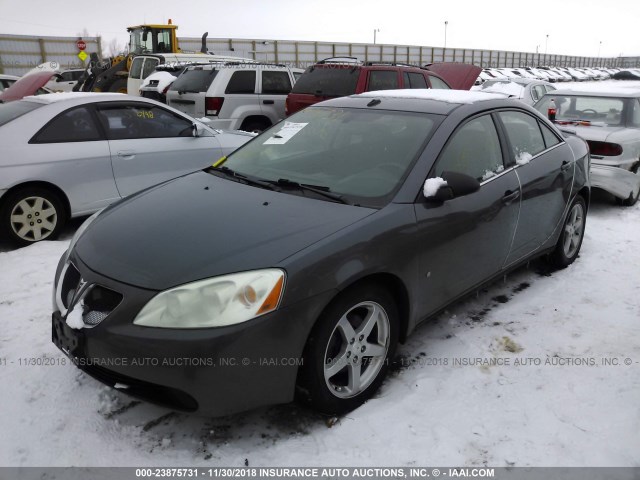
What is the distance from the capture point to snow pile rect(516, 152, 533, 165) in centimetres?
393

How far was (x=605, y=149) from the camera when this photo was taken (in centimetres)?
664

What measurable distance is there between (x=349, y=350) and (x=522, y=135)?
2.42m

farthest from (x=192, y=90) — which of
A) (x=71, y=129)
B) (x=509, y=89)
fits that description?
(x=509, y=89)

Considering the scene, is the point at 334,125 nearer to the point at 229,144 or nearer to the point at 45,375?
the point at 45,375

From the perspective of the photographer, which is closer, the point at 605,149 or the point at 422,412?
the point at 422,412

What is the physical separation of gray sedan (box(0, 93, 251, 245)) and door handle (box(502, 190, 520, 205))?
3923 mm

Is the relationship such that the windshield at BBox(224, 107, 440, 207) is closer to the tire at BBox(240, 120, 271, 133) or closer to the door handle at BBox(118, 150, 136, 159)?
the door handle at BBox(118, 150, 136, 159)

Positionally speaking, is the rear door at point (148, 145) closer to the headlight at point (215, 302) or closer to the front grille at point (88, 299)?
the front grille at point (88, 299)

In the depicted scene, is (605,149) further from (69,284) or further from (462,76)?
(462,76)

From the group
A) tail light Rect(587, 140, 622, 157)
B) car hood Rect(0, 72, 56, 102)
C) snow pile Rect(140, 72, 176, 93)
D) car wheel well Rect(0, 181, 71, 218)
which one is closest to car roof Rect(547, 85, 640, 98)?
tail light Rect(587, 140, 622, 157)

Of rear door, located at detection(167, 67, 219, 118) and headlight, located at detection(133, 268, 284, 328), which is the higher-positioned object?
rear door, located at detection(167, 67, 219, 118)

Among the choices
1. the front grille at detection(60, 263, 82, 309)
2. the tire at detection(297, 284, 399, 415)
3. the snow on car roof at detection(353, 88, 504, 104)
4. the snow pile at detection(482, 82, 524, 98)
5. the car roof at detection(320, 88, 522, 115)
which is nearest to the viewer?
the tire at detection(297, 284, 399, 415)

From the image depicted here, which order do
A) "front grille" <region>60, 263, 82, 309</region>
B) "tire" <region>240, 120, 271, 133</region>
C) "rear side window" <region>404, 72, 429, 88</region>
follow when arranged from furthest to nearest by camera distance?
"tire" <region>240, 120, 271, 133</region>
"rear side window" <region>404, 72, 429, 88</region>
"front grille" <region>60, 263, 82, 309</region>

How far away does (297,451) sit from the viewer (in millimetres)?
2537
